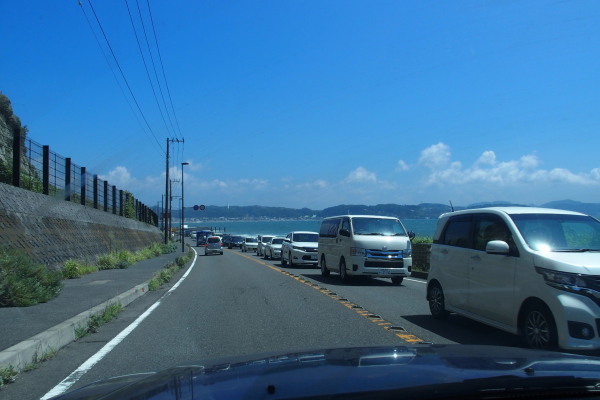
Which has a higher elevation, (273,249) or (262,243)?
(262,243)

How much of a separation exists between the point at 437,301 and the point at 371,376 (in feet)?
22.9

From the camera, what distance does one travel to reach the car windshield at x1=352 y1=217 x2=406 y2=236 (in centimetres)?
1719

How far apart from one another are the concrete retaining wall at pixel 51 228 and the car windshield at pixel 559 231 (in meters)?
12.9

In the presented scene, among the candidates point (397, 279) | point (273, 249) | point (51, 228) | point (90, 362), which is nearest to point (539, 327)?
point (90, 362)

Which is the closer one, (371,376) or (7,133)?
(371,376)

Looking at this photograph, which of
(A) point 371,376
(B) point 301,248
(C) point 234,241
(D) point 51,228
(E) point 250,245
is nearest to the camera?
(A) point 371,376

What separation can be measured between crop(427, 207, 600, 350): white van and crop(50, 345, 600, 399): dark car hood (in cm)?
253

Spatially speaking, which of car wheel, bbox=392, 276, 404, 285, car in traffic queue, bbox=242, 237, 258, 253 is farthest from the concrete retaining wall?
car in traffic queue, bbox=242, 237, 258, 253

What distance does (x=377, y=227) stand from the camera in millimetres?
17422

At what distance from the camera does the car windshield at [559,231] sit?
710 cm

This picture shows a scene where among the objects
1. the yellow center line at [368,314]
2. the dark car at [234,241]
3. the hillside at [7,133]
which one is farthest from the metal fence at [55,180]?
the dark car at [234,241]

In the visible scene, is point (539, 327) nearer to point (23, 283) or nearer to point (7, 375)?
point (7, 375)

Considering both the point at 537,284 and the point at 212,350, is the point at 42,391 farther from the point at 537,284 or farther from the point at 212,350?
the point at 537,284

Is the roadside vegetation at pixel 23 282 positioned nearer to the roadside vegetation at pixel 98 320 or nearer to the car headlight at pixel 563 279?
the roadside vegetation at pixel 98 320
